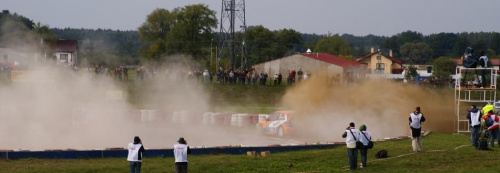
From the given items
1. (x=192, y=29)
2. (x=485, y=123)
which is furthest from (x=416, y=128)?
(x=192, y=29)

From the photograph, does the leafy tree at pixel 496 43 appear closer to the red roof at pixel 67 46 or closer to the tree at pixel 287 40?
the tree at pixel 287 40

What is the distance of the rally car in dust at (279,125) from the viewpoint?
36000 mm

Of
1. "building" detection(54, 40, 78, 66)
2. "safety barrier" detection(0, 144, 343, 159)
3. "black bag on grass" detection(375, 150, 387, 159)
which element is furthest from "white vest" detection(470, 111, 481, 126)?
"building" detection(54, 40, 78, 66)

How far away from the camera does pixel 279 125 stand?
36.3 meters

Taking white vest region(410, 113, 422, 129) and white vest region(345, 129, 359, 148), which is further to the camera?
white vest region(410, 113, 422, 129)

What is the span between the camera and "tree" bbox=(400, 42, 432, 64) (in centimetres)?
18719

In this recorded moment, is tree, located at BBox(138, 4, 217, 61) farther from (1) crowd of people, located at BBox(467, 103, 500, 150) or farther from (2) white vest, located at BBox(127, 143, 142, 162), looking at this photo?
(2) white vest, located at BBox(127, 143, 142, 162)

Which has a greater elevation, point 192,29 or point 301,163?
point 192,29

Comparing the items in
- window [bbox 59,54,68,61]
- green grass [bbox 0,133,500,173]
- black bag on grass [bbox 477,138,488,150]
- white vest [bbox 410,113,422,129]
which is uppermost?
window [bbox 59,54,68,61]

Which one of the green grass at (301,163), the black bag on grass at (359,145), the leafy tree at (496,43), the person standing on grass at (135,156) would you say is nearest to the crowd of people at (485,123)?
the green grass at (301,163)

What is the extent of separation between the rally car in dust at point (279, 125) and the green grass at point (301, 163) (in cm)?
923

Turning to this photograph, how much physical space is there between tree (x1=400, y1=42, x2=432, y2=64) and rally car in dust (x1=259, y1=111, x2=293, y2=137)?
152141 millimetres

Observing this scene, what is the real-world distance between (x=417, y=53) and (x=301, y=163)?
6731 inches

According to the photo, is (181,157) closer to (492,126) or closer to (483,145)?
(483,145)
